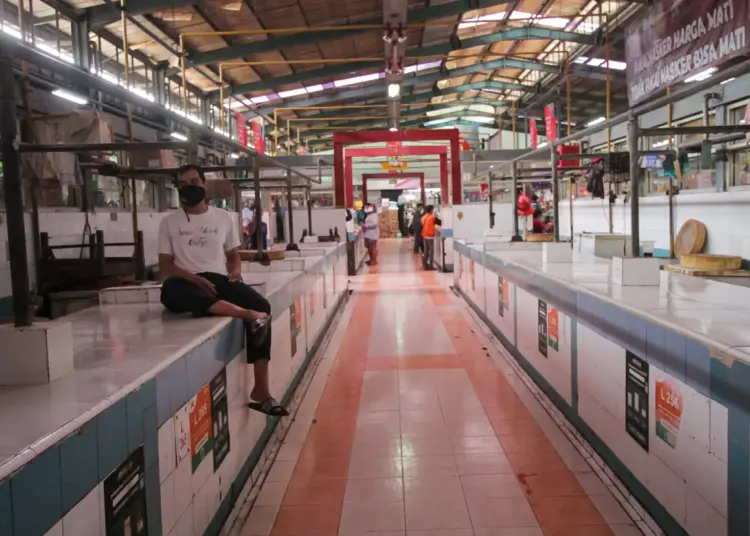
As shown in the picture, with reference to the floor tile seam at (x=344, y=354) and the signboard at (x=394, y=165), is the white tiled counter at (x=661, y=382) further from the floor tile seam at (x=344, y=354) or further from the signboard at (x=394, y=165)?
the signboard at (x=394, y=165)

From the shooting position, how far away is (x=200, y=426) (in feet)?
8.70

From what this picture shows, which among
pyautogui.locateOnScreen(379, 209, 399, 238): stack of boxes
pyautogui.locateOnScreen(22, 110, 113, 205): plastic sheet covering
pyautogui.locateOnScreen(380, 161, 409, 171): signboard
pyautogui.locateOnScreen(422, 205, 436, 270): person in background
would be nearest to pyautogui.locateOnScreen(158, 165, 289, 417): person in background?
pyautogui.locateOnScreen(22, 110, 113, 205): plastic sheet covering

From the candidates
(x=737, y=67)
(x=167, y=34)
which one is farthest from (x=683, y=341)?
(x=167, y=34)

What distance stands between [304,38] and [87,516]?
10.1 meters

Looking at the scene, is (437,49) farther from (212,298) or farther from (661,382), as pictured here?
(661,382)

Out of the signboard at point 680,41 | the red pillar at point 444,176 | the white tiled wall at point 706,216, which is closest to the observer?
the signboard at point 680,41

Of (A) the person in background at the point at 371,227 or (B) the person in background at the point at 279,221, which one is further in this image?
(A) the person in background at the point at 371,227

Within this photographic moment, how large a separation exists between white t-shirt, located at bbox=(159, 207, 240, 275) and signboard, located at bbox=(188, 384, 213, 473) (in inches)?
43.2

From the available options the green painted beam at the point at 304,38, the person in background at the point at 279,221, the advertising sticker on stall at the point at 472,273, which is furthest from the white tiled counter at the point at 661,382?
the person in background at the point at 279,221

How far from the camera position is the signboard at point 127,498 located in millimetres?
1817

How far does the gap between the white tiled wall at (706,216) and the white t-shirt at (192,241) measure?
20.6 feet

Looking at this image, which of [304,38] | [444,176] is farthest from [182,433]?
[444,176]

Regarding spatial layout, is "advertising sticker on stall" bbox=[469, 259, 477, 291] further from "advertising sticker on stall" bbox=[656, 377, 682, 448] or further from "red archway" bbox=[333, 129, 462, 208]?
"advertising sticker on stall" bbox=[656, 377, 682, 448]

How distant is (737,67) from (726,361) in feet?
4.08
